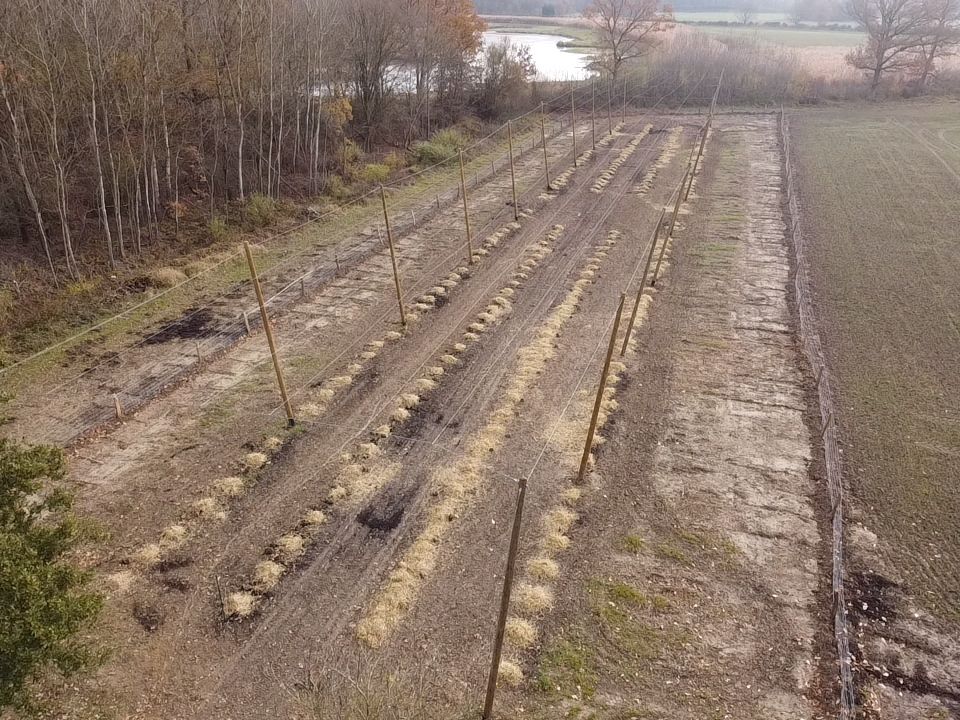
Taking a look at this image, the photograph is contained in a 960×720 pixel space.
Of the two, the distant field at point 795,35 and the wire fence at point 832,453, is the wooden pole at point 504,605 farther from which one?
the distant field at point 795,35

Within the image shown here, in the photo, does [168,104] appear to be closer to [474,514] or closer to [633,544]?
[474,514]

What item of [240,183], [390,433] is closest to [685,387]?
[390,433]

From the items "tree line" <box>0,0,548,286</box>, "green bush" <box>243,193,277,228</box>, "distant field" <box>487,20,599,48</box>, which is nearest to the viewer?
"tree line" <box>0,0,548,286</box>

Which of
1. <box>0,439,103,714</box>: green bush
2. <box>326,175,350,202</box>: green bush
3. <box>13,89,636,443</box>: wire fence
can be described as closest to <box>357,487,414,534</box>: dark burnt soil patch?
<box>0,439,103,714</box>: green bush

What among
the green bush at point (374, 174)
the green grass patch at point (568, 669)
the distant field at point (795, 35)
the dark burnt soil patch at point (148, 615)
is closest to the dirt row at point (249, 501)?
the dark burnt soil patch at point (148, 615)

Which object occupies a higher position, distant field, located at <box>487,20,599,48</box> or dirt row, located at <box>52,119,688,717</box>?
distant field, located at <box>487,20,599,48</box>

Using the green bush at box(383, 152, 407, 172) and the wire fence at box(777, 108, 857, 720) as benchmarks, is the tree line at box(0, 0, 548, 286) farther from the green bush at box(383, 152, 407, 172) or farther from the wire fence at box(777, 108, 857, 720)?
the wire fence at box(777, 108, 857, 720)
